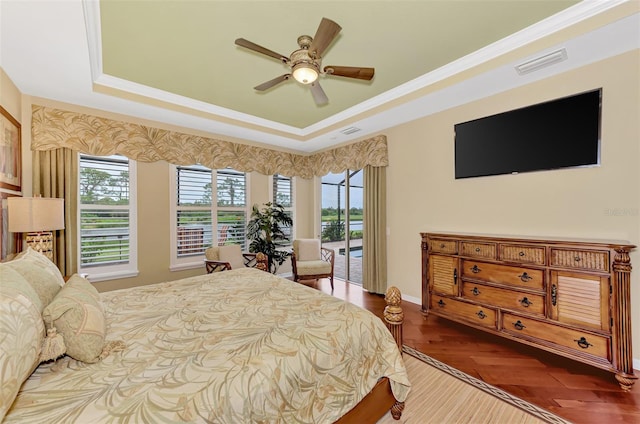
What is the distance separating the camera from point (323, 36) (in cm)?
187

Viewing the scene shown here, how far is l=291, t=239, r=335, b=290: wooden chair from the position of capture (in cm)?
450

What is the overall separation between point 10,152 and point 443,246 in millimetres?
4649

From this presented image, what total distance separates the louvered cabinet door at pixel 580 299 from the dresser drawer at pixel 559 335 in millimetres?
87

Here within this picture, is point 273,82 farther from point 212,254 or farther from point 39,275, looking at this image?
point 212,254

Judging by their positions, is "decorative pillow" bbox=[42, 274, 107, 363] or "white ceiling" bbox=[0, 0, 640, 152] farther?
"white ceiling" bbox=[0, 0, 640, 152]

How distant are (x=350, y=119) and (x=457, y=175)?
1.74 m

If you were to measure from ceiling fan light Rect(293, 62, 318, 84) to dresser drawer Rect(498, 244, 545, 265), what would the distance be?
2478 mm

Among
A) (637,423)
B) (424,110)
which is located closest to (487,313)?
(637,423)

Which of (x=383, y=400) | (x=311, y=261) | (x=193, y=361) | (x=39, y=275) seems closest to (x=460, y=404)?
(x=383, y=400)

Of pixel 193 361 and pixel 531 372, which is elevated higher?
pixel 193 361

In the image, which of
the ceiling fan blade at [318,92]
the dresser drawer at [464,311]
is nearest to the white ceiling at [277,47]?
the ceiling fan blade at [318,92]

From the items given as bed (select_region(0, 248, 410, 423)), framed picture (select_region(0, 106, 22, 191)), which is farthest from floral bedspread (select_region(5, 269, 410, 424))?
framed picture (select_region(0, 106, 22, 191))

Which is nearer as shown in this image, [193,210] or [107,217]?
[107,217]

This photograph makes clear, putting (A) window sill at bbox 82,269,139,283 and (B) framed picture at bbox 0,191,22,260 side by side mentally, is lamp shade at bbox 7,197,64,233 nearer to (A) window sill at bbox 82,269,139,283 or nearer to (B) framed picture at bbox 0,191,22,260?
(B) framed picture at bbox 0,191,22,260
